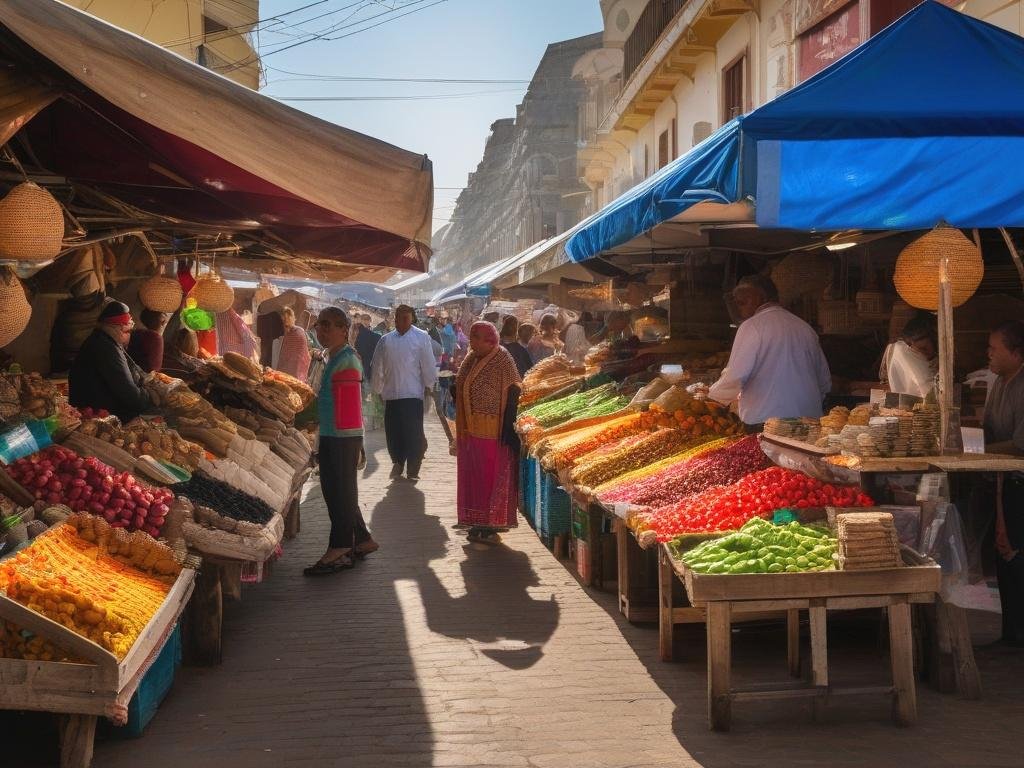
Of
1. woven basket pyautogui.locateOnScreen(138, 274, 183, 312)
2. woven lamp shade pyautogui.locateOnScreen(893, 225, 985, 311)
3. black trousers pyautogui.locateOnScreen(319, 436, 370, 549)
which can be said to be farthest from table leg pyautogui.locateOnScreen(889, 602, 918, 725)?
woven basket pyautogui.locateOnScreen(138, 274, 183, 312)

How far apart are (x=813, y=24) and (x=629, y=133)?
1281 centimetres

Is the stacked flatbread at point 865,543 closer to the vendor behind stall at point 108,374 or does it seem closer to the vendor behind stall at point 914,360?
the vendor behind stall at point 914,360

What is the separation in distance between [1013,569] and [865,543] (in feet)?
5.51

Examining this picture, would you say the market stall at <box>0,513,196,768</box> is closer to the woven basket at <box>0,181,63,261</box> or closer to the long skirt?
the woven basket at <box>0,181,63,261</box>

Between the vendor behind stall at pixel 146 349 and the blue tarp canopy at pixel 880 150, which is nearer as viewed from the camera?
the blue tarp canopy at pixel 880 150

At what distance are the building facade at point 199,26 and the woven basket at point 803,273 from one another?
1539cm

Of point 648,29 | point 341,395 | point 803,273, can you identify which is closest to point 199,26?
point 648,29

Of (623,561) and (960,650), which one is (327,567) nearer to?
(623,561)

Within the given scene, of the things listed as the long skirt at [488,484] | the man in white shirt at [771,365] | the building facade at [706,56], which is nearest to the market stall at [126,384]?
the long skirt at [488,484]

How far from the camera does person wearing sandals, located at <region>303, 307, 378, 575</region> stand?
7.75 m

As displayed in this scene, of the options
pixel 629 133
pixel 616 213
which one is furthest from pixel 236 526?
pixel 629 133

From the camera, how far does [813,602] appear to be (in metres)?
4.55

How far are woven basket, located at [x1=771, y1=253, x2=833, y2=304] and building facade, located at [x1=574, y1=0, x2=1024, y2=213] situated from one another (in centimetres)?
258

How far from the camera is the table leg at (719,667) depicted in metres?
4.54
